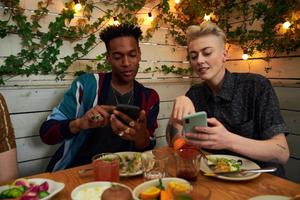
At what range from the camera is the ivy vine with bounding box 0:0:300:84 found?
2062 mm

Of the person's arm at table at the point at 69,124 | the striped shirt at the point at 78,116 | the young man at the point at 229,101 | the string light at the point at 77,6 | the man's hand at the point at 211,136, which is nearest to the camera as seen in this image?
the man's hand at the point at 211,136

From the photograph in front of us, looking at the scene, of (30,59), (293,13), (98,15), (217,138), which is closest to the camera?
(217,138)

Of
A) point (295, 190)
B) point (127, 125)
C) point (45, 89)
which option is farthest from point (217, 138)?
point (45, 89)

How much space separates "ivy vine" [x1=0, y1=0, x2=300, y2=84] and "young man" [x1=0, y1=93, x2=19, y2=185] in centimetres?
76

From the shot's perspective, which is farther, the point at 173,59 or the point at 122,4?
→ the point at 173,59

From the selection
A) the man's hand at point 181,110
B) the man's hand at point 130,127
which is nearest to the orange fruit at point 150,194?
the man's hand at point 181,110

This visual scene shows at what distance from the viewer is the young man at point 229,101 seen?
1.40 metres

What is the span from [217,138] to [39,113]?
157 centimetres

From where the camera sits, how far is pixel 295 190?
3.37 ft

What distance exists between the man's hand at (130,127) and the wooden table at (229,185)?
36 centimetres

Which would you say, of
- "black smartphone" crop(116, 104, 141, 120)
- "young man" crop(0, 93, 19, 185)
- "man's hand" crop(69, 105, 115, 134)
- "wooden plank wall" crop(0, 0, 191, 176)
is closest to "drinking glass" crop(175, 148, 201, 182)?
"black smartphone" crop(116, 104, 141, 120)

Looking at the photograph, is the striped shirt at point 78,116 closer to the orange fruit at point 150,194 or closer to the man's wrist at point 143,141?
the man's wrist at point 143,141

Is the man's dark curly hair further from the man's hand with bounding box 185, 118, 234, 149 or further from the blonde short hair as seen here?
the man's hand with bounding box 185, 118, 234, 149

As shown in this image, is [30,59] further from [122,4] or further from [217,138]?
[217,138]
